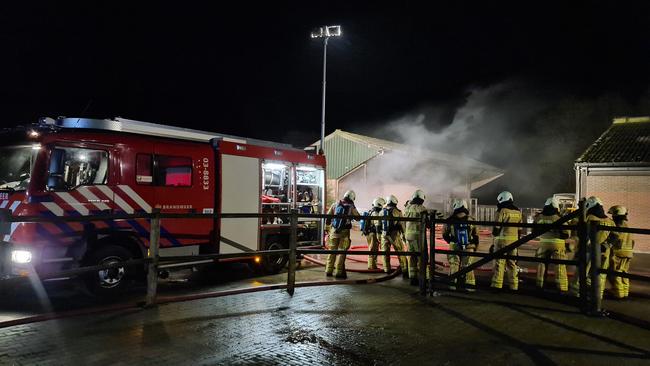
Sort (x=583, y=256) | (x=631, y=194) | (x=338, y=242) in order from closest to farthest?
(x=583, y=256)
(x=338, y=242)
(x=631, y=194)

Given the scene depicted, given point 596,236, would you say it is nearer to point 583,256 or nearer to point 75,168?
point 583,256

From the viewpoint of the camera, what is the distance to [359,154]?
85.1 ft

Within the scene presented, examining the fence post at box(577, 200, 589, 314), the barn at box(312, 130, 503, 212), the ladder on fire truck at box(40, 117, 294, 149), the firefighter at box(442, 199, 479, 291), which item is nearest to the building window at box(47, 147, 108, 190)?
the ladder on fire truck at box(40, 117, 294, 149)

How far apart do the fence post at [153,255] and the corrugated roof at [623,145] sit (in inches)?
640

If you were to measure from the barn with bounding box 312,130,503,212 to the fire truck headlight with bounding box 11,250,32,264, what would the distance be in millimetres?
19097

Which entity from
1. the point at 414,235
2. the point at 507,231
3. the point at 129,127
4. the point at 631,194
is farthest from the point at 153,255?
the point at 631,194

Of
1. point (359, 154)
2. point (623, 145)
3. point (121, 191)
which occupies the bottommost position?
point (121, 191)

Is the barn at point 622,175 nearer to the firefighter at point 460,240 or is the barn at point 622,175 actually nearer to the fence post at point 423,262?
the firefighter at point 460,240

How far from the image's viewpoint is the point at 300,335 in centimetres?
504

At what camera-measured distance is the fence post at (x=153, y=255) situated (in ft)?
19.2

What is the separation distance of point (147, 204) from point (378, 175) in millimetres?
→ 18253

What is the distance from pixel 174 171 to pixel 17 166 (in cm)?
230

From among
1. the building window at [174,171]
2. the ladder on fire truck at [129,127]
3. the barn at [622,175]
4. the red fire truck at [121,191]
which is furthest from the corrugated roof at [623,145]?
the building window at [174,171]

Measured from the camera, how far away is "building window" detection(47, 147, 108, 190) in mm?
6891
